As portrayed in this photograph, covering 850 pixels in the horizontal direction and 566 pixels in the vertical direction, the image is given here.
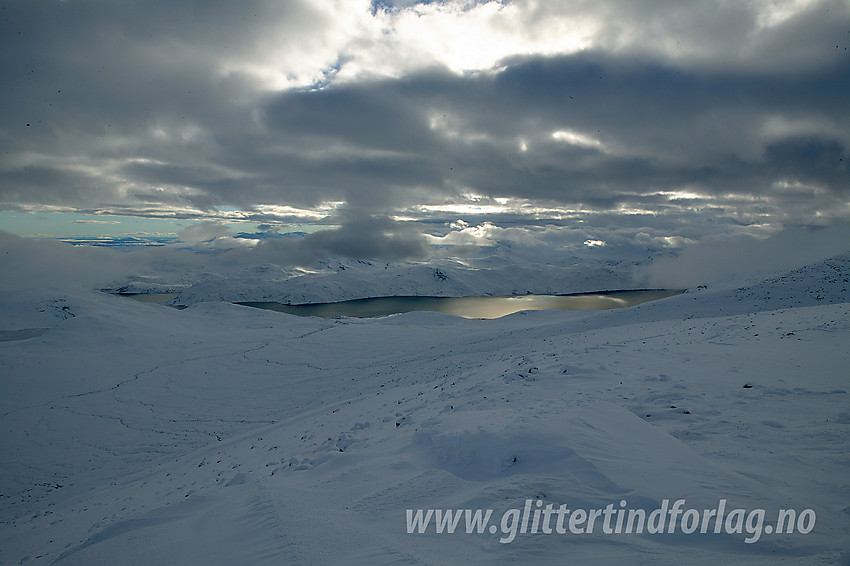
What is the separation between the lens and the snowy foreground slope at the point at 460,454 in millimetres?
5488

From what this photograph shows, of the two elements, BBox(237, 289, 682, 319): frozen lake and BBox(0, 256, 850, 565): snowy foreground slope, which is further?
BBox(237, 289, 682, 319): frozen lake

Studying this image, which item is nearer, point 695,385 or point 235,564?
point 235,564

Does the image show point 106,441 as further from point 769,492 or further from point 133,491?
point 769,492

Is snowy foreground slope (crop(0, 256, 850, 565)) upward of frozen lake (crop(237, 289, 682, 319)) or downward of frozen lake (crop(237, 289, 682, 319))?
upward

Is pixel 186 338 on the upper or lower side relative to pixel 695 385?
lower

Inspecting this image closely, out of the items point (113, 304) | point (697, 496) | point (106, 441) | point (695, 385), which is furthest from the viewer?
point (113, 304)

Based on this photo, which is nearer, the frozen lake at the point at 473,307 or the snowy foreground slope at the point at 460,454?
the snowy foreground slope at the point at 460,454

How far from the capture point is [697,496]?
561cm

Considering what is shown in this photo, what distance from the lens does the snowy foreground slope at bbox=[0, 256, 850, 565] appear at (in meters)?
5.49

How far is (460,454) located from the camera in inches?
315

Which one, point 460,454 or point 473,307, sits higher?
point 460,454

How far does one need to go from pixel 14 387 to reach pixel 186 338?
18.5 meters

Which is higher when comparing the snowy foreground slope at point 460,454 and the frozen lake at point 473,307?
the snowy foreground slope at point 460,454

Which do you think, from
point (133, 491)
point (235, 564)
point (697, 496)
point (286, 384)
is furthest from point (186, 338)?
point (697, 496)
